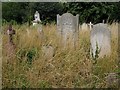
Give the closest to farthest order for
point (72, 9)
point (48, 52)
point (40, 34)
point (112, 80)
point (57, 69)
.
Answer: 1. point (112, 80)
2. point (57, 69)
3. point (48, 52)
4. point (40, 34)
5. point (72, 9)

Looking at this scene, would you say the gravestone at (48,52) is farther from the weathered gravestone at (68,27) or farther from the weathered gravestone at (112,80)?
the weathered gravestone at (112,80)

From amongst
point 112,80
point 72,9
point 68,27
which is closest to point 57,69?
point 112,80

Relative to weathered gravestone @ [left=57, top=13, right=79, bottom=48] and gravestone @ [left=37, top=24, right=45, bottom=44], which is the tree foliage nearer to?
gravestone @ [left=37, top=24, right=45, bottom=44]

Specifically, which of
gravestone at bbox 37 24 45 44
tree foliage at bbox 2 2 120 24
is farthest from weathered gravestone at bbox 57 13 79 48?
tree foliage at bbox 2 2 120 24

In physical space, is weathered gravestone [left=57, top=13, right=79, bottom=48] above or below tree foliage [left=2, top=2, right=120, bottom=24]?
below

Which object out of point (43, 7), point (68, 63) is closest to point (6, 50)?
point (68, 63)

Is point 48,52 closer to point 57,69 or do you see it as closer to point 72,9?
point 57,69

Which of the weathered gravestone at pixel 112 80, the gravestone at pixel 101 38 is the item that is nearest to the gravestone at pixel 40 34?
the gravestone at pixel 101 38

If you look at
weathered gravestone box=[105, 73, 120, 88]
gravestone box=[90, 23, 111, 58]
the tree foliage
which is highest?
the tree foliage

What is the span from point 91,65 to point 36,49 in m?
1.49

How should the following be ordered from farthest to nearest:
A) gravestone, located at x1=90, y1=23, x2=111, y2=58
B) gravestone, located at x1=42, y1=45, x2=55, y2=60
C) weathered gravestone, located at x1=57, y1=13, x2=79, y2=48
Answer: weathered gravestone, located at x1=57, y1=13, x2=79, y2=48 < gravestone, located at x1=90, y1=23, x2=111, y2=58 < gravestone, located at x1=42, y1=45, x2=55, y2=60

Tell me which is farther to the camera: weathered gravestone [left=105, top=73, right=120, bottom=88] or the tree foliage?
the tree foliage

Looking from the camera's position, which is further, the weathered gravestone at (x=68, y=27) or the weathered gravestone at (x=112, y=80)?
the weathered gravestone at (x=68, y=27)

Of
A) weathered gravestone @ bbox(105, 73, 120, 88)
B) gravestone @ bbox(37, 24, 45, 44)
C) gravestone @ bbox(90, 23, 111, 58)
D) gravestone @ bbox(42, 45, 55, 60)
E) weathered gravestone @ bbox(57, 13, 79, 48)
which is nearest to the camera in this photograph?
weathered gravestone @ bbox(105, 73, 120, 88)
